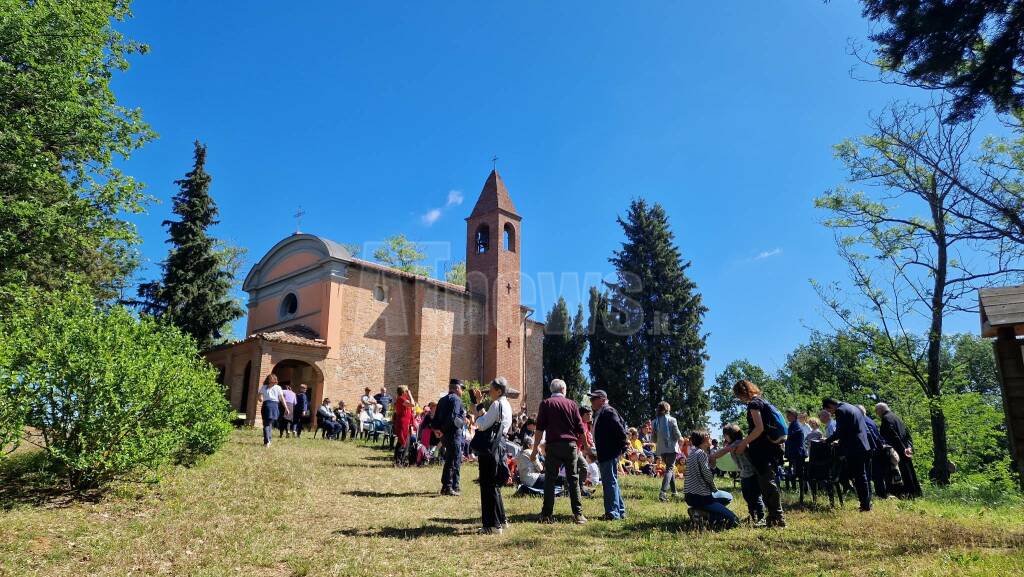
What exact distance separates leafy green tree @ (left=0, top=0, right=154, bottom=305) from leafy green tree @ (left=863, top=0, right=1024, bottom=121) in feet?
50.4

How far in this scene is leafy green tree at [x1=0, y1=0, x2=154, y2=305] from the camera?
12.4 meters

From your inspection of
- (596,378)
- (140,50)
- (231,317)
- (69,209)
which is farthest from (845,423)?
(596,378)

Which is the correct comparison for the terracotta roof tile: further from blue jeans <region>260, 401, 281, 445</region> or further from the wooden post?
the wooden post

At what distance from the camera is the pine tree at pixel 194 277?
22516 millimetres

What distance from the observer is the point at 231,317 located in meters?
23.5

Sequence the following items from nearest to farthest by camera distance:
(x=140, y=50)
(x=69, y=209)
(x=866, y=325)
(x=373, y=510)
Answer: (x=373, y=510)
(x=69, y=209)
(x=140, y=50)
(x=866, y=325)

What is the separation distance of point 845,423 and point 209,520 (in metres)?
7.77

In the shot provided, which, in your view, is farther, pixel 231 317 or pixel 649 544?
pixel 231 317

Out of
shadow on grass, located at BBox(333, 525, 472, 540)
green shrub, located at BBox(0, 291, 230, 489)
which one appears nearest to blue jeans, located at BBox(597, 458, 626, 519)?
shadow on grass, located at BBox(333, 525, 472, 540)

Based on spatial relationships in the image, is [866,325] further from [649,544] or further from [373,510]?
[373,510]

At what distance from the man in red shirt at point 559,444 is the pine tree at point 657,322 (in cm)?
→ 2343

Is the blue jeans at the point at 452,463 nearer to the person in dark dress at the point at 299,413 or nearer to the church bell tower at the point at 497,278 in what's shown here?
the person in dark dress at the point at 299,413

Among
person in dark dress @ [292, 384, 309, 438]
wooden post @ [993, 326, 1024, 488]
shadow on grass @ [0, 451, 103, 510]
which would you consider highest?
wooden post @ [993, 326, 1024, 488]

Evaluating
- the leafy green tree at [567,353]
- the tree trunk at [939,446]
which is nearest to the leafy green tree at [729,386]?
the leafy green tree at [567,353]
